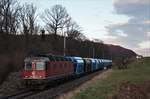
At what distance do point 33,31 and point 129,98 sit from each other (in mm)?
75130

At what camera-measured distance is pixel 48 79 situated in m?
38.6

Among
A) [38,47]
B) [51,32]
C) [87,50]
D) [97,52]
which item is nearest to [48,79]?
[38,47]

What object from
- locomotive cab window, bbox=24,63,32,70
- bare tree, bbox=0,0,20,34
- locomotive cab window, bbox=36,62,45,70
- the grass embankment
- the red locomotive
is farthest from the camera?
bare tree, bbox=0,0,20,34

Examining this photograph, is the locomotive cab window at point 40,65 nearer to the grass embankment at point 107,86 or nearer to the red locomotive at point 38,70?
the red locomotive at point 38,70

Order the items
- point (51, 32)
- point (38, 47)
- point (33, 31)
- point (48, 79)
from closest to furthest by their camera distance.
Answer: point (48, 79) → point (38, 47) → point (33, 31) → point (51, 32)

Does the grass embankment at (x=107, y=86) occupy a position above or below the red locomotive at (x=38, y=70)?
below

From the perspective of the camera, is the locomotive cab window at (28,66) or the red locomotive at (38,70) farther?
the locomotive cab window at (28,66)

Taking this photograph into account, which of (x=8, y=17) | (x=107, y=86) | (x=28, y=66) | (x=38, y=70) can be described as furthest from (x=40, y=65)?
(x=8, y=17)

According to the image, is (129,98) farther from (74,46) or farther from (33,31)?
(74,46)

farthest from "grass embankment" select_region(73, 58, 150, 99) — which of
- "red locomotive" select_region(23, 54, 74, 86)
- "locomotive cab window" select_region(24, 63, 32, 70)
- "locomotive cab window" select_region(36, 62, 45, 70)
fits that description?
"locomotive cab window" select_region(24, 63, 32, 70)

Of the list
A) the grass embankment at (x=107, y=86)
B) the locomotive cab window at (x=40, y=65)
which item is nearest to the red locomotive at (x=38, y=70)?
the locomotive cab window at (x=40, y=65)

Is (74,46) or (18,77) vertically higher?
(74,46)

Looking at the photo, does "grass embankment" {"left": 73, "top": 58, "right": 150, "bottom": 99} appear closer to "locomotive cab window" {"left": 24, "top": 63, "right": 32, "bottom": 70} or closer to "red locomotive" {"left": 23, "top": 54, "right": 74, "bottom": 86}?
"red locomotive" {"left": 23, "top": 54, "right": 74, "bottom": 86}

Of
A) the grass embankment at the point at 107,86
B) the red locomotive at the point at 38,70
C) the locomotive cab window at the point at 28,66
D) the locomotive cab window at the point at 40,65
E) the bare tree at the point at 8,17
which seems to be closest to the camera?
the grass embankment at the point at 107,86
